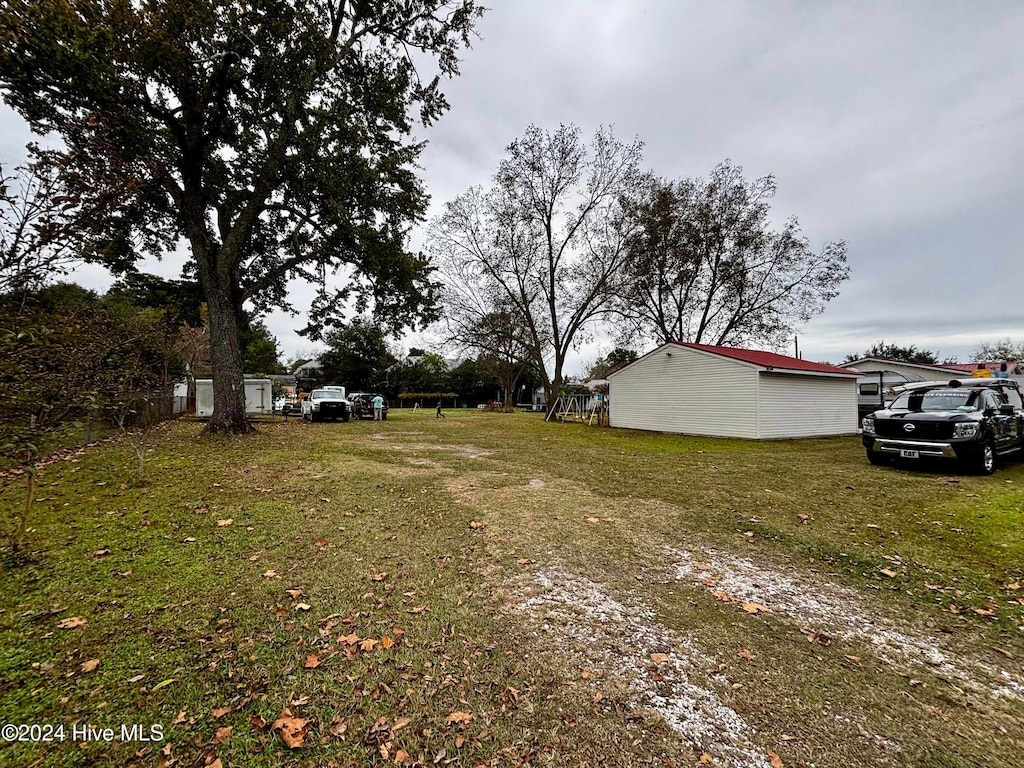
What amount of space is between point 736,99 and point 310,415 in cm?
2277

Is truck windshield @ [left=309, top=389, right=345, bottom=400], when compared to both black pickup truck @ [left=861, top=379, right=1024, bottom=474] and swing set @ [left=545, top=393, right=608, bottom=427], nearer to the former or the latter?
swing set @ [left=545, top=393, right=608, bottom=427]

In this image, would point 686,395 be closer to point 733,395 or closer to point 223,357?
point 733,395

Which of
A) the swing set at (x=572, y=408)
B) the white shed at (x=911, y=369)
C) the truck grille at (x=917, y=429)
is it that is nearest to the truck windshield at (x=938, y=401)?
the truck grille at (x=917, y=429)

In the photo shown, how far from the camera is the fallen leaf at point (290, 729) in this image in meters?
1.81

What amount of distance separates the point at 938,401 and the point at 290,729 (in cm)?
1201

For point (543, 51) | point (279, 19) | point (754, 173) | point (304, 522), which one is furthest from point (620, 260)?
point (304, 522)

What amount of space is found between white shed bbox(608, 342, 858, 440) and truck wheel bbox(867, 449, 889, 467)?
181 inches

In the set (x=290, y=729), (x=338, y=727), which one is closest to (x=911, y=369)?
(x=338, y=727)

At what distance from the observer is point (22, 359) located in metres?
2.88

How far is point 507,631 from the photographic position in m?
2.72

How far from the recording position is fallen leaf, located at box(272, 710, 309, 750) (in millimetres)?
1806

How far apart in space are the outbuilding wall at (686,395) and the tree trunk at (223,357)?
48.7 ft

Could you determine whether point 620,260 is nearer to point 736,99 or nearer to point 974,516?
point 736,99

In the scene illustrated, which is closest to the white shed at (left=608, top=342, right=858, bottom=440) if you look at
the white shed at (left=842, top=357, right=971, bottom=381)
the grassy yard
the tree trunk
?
the white shed at (left=842, top=357, right=971, bottom=381)
